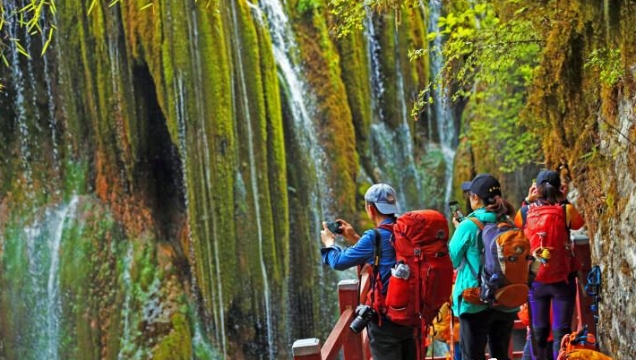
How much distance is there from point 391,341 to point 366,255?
1.62ft

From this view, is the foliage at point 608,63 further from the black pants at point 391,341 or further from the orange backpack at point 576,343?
the black pants at point 391,341

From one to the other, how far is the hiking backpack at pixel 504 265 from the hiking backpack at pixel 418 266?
325mm

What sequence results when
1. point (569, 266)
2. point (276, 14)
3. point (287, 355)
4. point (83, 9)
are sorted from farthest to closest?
point (276, 14) → point (287, 355) → point (83, 9) → point (569, 266)

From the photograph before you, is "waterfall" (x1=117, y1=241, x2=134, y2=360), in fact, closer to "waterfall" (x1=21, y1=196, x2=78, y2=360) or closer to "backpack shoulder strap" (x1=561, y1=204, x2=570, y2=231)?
"waterfall" (x1=21, y1=196, x2=78, y2=360)

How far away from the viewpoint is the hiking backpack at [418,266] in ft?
12.4

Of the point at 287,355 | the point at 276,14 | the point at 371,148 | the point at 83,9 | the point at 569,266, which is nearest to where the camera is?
the point at 569,266

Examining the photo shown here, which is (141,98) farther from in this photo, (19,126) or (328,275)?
(328,275)

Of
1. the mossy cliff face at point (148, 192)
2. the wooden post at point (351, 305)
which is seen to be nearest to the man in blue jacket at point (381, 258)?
the wooden post at point (351, 305)

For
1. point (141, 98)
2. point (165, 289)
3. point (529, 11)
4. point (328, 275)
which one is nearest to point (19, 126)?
point (141, 98)

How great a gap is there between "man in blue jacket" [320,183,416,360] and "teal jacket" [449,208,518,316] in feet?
1.36

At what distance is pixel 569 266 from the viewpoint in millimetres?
4992

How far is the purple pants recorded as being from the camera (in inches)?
198

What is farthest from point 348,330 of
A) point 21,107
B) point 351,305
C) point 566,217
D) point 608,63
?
point 21,107

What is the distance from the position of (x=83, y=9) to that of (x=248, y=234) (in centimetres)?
429
